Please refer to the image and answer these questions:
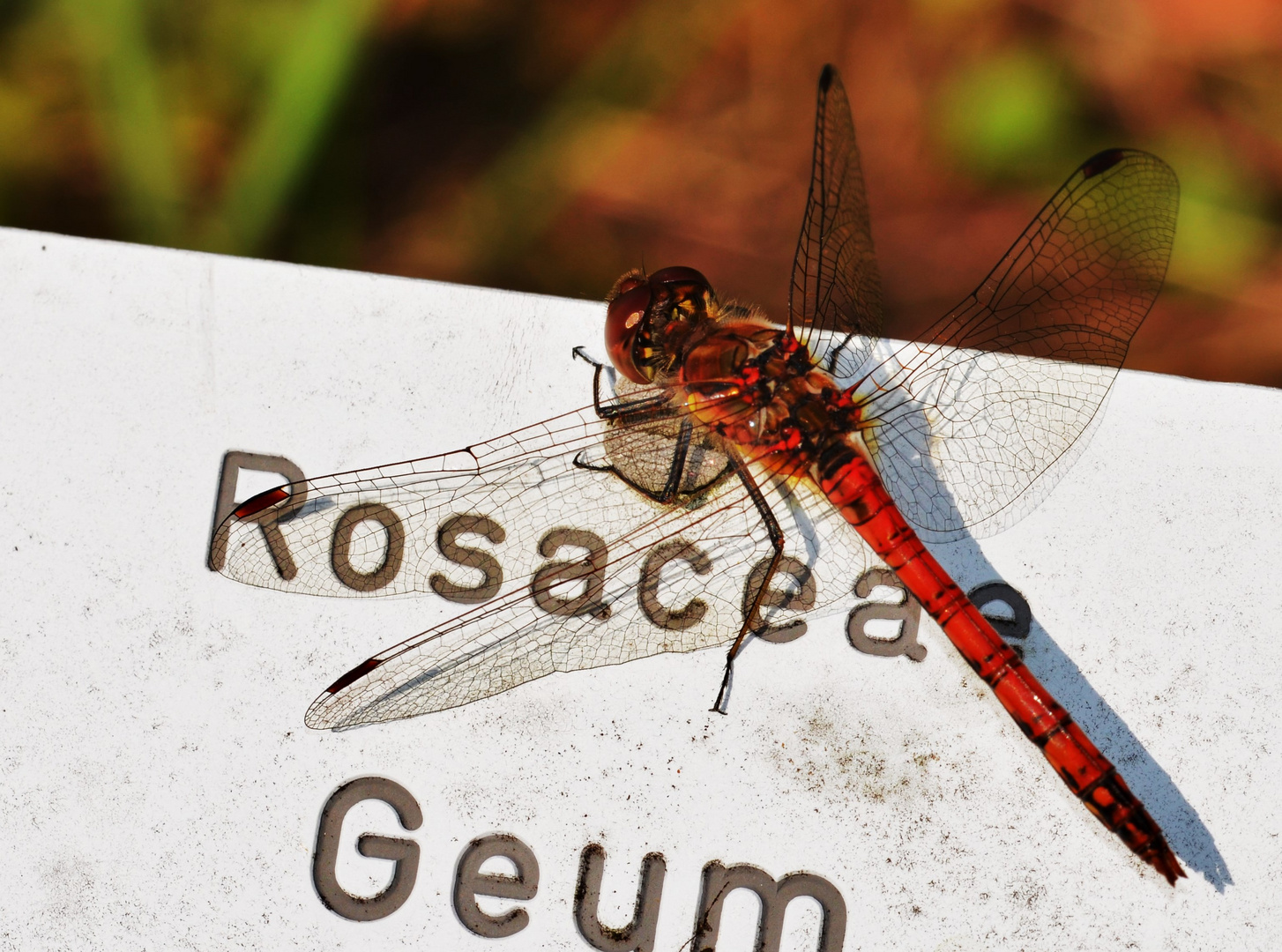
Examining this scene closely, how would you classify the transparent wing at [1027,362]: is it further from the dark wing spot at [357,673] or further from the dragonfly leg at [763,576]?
the dark wing spot at [357,673]

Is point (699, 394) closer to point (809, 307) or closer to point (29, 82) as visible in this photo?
point (809, 307)

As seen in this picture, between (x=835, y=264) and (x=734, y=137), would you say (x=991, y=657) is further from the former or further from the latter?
(x=734, y=137)

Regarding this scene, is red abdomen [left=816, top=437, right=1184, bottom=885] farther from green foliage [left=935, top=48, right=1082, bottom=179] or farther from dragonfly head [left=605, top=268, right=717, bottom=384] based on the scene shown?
green foliage [left=935, top=48, right=1082, bottom=179]

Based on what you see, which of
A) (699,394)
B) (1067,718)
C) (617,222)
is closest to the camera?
(1067,718)

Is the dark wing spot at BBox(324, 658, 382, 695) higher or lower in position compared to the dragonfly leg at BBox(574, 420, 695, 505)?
lower

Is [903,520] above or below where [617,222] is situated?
below

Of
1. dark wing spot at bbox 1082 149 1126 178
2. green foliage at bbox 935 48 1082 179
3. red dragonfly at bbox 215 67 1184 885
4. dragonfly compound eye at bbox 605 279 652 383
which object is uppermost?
green foliage at bbox 935 48 1082 179

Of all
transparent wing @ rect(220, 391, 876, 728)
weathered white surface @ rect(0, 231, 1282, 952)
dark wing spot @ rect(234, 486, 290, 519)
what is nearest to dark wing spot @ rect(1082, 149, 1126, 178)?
weathered white surface @ rect(0, 231, 1282, 952)

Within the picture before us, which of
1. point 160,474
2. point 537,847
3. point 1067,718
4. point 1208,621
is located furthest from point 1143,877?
point 160,474
